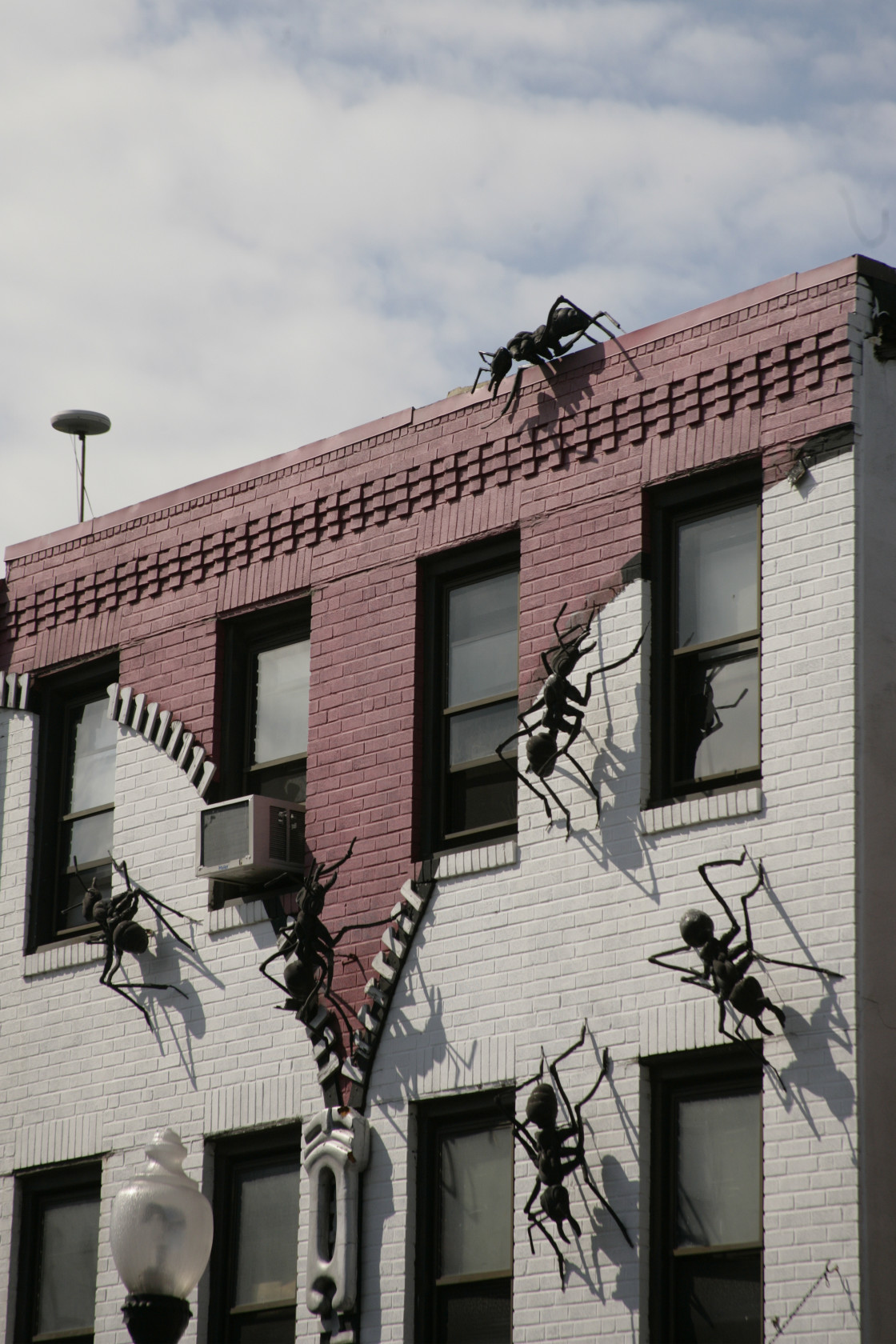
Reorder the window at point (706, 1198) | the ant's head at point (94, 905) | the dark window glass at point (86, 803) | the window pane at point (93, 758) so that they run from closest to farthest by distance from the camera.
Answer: the window at point (706, 1198)
the ant's head at point (94, 905)
the dark window glass at point (86, 803)
the window pane at point (93, 758)

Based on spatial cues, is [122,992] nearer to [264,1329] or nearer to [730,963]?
[264,1329]

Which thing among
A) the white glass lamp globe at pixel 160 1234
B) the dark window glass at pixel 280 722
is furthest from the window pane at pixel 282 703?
the white glass lamp globe at pixel 160 1234

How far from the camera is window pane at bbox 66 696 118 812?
16.6 meters

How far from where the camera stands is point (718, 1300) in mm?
11891

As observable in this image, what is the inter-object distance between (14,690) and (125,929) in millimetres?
2735

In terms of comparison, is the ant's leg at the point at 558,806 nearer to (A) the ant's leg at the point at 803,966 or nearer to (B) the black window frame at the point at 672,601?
(B) the black window frame at the point at 672,601

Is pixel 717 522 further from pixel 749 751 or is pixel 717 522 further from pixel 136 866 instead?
pixel 136 866

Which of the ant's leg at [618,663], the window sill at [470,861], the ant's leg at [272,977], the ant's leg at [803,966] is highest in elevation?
the ant's leg at [618,663]

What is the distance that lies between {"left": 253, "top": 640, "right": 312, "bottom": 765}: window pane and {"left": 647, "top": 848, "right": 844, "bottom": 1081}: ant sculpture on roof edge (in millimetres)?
3978

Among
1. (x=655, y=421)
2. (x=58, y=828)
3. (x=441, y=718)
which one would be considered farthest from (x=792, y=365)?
(x=58, y=828)

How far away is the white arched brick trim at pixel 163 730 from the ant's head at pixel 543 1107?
397 centimetres

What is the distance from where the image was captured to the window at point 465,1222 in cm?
1302

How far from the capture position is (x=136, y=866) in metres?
15.8

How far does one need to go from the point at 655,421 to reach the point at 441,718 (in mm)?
2461
